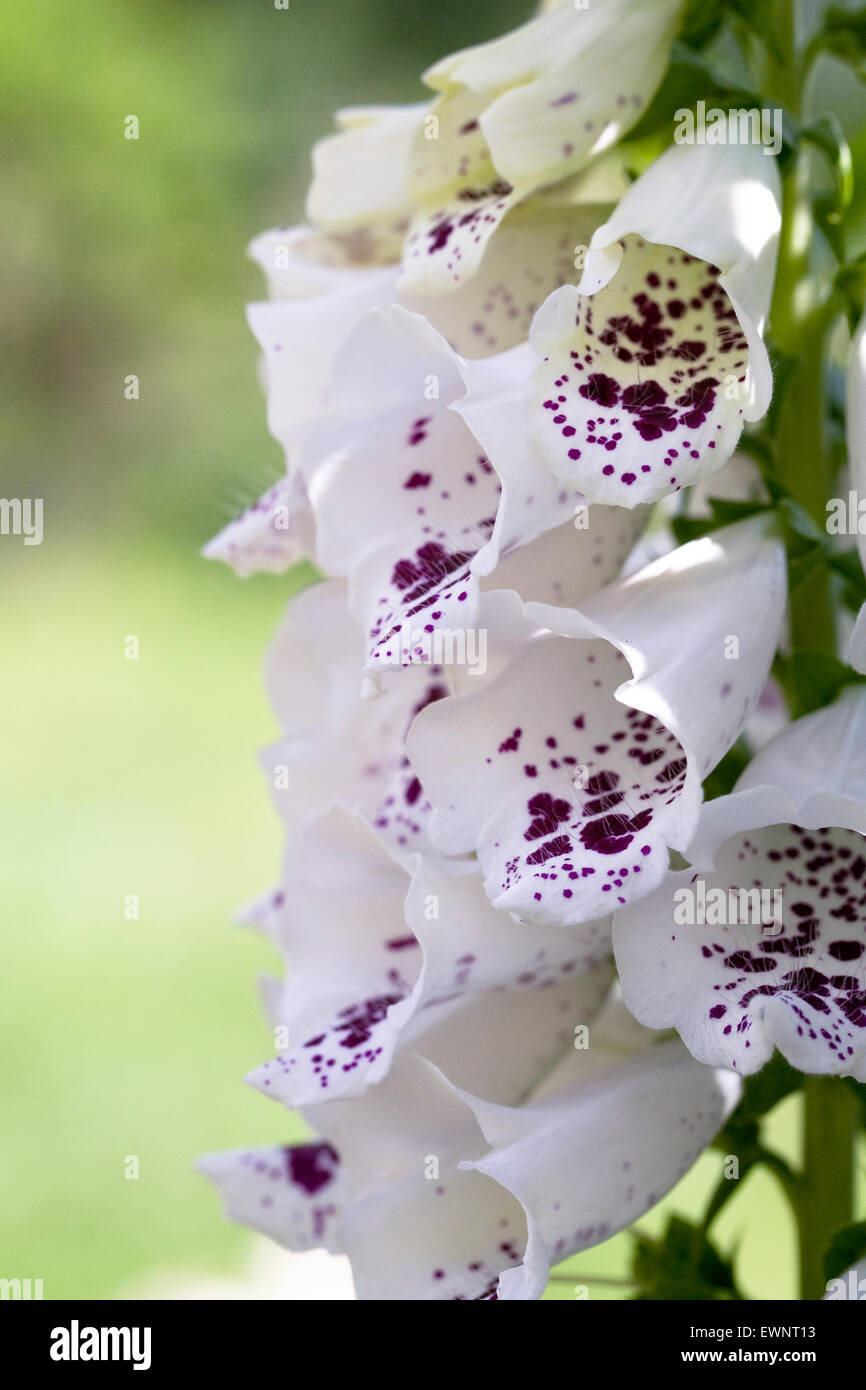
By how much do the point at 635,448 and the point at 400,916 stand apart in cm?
30

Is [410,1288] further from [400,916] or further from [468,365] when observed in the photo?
[468,365]

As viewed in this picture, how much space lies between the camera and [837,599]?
0.78m

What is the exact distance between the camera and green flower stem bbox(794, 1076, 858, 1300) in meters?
0.76

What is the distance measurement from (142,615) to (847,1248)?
14.6ft

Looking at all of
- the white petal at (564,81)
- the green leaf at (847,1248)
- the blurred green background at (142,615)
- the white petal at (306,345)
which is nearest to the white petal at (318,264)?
the white petal at (306,345)

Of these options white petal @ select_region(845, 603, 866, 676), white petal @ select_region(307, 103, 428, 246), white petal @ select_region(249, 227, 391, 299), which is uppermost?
white petal @ select_region(307, 103, 428, 246)

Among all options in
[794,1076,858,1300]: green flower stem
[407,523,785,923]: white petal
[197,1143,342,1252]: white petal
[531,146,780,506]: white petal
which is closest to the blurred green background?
[197,1143,342,1252]: white petal

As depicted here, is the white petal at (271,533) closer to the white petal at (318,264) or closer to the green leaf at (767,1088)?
the white petal at (318,264)

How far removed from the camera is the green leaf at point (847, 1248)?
692 mm

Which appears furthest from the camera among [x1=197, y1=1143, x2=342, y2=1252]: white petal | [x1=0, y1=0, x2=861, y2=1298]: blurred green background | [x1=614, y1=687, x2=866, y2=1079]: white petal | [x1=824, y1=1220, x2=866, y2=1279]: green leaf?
[x1=0, y1=0, x2=861, y2=1298]: blurred green background

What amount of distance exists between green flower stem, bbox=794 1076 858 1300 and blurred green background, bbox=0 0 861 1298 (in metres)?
1.57

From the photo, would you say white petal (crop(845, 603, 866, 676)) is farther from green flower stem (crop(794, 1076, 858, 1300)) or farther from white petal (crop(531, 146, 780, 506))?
green flower stem (crop(794, 1076, 858, 1300))

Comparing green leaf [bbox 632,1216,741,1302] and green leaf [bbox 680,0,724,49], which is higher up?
green leaf [bbox 680,0,724,49]
